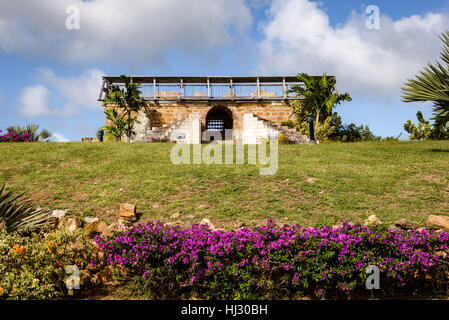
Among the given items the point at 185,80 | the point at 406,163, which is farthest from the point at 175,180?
the point at 185,80

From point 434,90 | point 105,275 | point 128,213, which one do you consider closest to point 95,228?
point 128,213

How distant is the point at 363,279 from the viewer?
4.04 m

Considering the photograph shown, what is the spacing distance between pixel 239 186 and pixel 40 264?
486 cm

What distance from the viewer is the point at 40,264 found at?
4.22m

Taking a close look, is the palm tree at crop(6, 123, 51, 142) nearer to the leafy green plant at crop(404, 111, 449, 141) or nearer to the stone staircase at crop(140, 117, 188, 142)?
the stone staircase at crop(140, 117, 188, 142)

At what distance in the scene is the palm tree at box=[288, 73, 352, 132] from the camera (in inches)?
819

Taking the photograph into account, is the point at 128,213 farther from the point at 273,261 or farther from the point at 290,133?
the point at 290,133

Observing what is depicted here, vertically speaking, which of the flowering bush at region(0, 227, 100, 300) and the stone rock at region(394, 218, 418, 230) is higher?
the stone rock at region(394, 218, 418, 230)

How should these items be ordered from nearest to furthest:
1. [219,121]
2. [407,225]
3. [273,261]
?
[273,261] → [407,225] → [219,121]

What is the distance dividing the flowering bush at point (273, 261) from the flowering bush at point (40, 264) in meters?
0.46

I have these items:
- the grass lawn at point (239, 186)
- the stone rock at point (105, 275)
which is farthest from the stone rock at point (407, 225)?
the stone rock at point (105, 275)

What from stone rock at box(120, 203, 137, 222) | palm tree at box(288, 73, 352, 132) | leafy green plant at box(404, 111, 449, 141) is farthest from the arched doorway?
stone rock at box(120, 203, 137, 222)

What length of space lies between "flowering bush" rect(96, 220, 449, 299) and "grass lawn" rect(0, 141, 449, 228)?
85cm
